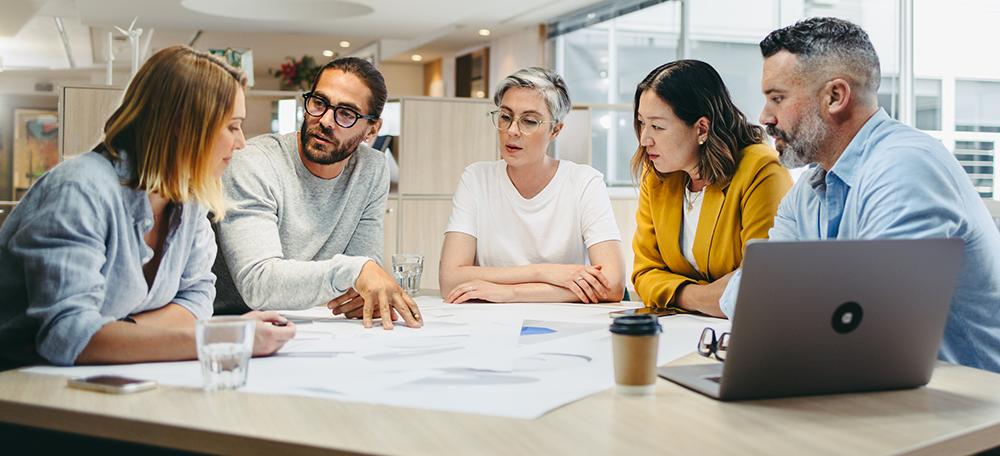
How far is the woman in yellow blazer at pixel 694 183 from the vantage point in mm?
1804

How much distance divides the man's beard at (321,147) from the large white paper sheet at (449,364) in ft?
1.73

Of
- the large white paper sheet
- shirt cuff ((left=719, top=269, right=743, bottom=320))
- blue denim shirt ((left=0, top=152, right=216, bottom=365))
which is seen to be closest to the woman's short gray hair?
the large white paper sheet

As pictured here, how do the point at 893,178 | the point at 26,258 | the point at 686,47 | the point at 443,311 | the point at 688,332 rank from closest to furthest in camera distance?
1. the point at 26,258
2. the point at 893,178
3. the point at 688,332
4. the point at 443,311
5. the point at 686,47

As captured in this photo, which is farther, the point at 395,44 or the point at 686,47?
the point at 395,44

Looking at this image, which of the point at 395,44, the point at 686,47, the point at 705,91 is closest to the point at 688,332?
the point at 705,91

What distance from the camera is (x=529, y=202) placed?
239cm

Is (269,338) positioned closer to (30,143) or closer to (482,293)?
(482,293)

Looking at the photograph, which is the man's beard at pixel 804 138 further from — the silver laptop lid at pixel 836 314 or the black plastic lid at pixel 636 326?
the black plastic lid at pixel 636 326

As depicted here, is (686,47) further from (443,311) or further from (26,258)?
(26,258)

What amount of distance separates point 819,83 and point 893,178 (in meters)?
0.32

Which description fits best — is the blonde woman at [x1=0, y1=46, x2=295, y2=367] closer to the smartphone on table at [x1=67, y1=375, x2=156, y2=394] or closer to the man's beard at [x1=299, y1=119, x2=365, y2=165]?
the smartphone on table at [x1=67, y1=375, x2=156, y2=394]

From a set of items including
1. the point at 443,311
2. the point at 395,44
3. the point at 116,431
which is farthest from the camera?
the point at 395,44

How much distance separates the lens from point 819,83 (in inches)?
57.3

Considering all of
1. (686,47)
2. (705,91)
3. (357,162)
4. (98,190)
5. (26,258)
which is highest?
(686,47)
